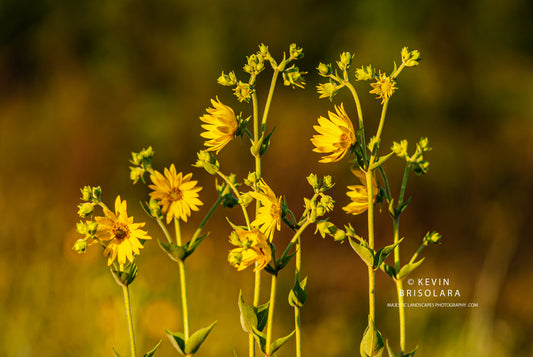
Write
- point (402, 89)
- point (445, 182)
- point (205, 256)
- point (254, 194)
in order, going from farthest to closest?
1. point (402, 89)
2. point (445, 182)
3. point (205, 256)
4. point (254, 194)

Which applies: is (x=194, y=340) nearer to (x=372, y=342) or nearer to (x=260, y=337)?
(x=260, y=337)

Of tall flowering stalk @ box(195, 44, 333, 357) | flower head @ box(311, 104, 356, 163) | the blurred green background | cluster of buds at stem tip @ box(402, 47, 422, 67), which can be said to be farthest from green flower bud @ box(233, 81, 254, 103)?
the blurred green background

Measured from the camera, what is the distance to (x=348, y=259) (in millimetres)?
3932

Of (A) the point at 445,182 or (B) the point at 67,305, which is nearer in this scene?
(B) the point at 67,305

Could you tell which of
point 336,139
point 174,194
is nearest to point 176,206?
point 174,194

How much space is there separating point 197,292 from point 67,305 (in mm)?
467

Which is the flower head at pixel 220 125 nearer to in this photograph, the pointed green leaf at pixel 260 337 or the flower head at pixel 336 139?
the flower head at pixel 336 139

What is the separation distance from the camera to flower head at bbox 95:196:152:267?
80 centimetres

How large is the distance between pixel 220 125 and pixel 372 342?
35cm

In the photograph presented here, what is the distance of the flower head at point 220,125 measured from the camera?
879mm

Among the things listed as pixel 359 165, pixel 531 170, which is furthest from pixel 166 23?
pixel 359 165

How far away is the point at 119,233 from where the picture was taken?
2.69ft

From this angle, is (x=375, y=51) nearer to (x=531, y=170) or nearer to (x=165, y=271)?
(x=531, y=170)

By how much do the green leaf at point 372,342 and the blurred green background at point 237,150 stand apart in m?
1.15
